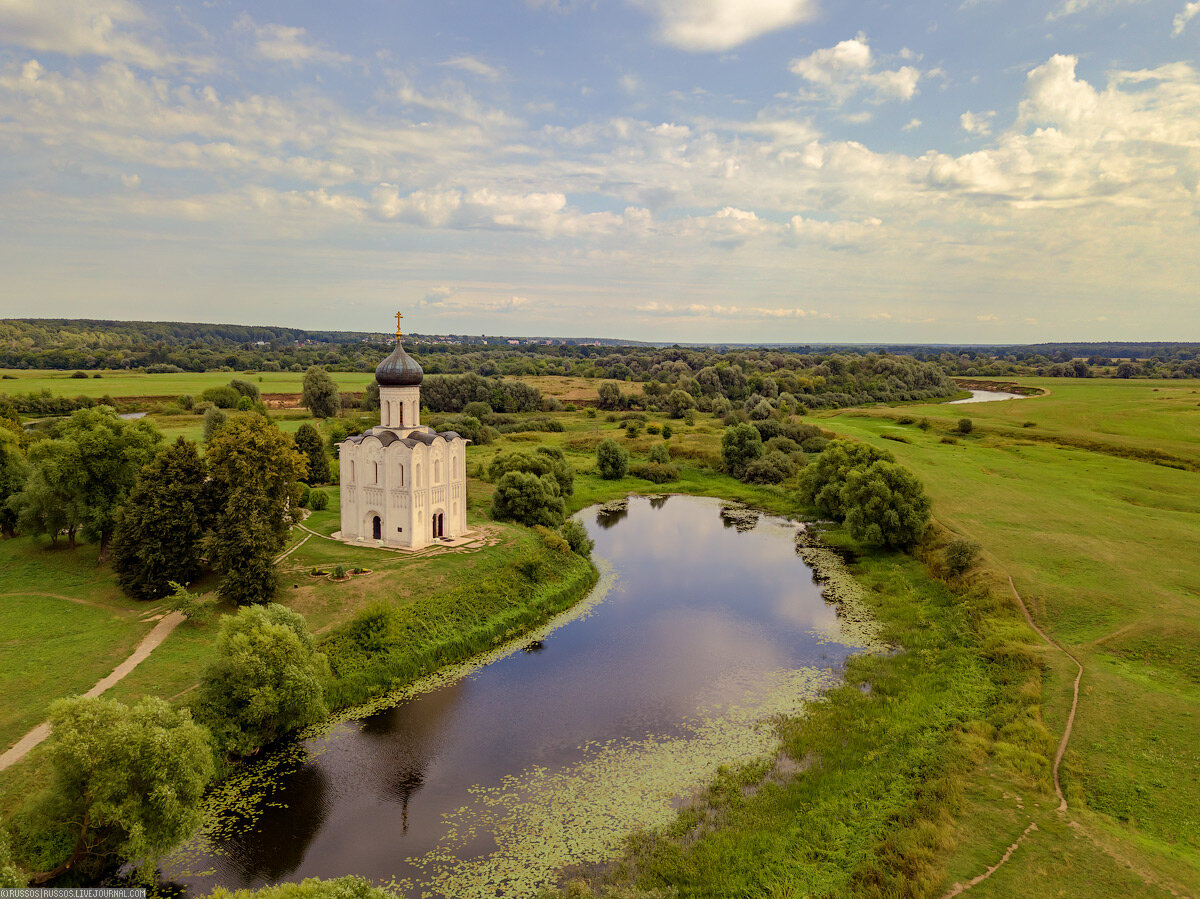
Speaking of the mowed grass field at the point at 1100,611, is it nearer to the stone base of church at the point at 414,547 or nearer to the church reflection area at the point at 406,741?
the church reflection area at the point at 406,741

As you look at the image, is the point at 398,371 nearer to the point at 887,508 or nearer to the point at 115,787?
the point at 115,787

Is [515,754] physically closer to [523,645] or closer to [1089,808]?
[523,645]

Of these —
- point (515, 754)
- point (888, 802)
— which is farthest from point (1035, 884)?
point (515, 754)

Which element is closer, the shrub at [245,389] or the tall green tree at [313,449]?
the tall green tree at [313,449]

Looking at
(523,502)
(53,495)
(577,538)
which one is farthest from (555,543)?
(53,495)

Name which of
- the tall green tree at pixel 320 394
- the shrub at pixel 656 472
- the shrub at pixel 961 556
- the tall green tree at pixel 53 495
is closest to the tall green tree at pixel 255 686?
the tall green tree at pixel 53 495

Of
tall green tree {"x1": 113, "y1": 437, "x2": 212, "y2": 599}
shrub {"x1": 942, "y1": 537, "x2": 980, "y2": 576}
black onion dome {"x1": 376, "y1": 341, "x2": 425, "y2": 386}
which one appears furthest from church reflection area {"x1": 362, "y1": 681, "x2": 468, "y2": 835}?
shrub {"x1": 942, "y1": 537, "x2": 980, "y2": 576}
